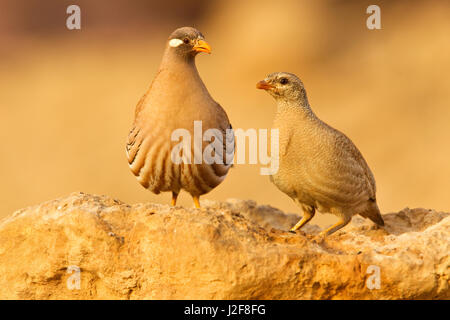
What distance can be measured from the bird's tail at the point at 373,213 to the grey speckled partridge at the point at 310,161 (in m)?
0.29

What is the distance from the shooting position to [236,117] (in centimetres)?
1577

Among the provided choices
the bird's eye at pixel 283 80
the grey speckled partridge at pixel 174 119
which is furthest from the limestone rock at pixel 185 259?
the bird's eye at pixel 283 80

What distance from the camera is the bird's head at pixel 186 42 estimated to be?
6223 millimetres

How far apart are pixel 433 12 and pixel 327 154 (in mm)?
11380

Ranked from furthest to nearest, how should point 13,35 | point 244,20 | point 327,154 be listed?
point 13,35
point 244,20
point 327,154

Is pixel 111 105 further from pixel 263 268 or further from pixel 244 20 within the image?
pixel 263 268

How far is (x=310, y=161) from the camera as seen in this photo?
230 inches

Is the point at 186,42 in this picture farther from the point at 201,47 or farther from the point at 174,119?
the point at 174,119

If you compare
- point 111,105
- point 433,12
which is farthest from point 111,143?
point 433,12

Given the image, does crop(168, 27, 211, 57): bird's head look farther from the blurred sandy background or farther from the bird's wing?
the blurred sandy background

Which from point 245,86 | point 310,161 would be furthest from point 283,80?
point 245,86

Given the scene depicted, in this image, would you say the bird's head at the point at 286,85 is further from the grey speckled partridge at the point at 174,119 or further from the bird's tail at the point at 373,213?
the bird's tail at the point at 373,213

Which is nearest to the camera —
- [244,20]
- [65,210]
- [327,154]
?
[65,210]

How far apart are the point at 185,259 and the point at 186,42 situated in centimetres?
220
